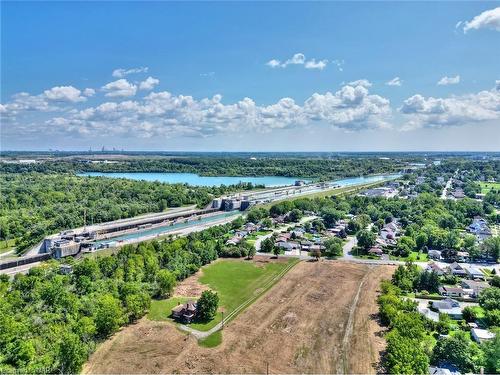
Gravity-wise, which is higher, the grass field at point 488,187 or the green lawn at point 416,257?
the grass field at point 488,187

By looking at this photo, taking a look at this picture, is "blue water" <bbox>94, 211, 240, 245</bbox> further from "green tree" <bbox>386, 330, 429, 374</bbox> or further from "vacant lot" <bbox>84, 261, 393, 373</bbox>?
"green tree" <bbox>386, 330, 429, 374</bbox>

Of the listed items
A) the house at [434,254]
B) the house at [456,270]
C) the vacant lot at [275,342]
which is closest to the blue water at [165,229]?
the vacant lot at [275,342]

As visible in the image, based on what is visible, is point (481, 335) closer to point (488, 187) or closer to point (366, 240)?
point (366, 240)

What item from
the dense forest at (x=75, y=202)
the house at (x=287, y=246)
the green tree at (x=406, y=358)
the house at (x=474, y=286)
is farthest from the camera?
the dense forest at (x=75, y=202)

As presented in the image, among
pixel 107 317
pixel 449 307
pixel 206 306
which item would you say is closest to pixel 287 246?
Answer: pixel 206 306

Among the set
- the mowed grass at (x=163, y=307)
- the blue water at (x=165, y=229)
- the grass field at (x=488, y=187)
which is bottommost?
the mowed grass at (x=163, y=307)

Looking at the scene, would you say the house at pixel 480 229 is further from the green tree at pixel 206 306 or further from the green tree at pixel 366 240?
the green tree at pixel 206 306

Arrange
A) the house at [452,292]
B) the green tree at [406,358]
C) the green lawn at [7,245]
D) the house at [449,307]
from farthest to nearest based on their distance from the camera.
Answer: the green lawn at [7,245]
the house at [452,292]
the house at [449,307]
the green tree at [406,358]
